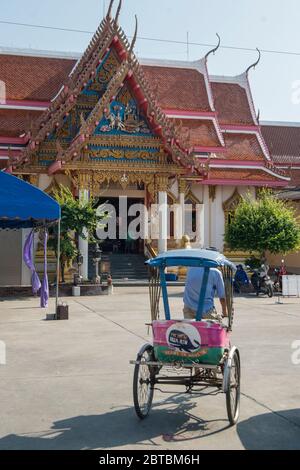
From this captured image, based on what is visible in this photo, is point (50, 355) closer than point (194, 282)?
No

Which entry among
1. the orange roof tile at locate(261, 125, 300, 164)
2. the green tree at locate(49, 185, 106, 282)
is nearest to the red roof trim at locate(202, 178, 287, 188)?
the orange roof tile at locate(261, 125, 300, 164)

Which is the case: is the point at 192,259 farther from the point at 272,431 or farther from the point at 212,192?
the point at 212,192

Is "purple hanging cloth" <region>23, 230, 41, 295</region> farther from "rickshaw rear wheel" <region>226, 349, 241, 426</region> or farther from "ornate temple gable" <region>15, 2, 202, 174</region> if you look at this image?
"rickshaw rear wheel" <region>226, 349, 241, 426</region>

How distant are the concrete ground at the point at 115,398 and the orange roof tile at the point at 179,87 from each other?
18.7 meters

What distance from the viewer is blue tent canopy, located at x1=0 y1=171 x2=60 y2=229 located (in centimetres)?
1158

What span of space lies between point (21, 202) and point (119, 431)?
7.13 m

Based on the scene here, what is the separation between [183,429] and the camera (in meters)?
5.57

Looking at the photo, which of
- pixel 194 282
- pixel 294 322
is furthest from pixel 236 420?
pixel 294 322

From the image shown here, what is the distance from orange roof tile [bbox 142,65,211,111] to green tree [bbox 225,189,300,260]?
346 inches

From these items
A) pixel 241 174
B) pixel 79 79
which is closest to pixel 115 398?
pixel 79 79

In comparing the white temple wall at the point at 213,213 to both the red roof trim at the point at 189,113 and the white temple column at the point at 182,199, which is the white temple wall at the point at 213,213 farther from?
the red roof trim at the point at 189,113

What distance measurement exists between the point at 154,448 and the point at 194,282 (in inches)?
89.0

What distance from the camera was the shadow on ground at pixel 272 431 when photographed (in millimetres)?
5066

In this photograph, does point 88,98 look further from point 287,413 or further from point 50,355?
point 287,413
